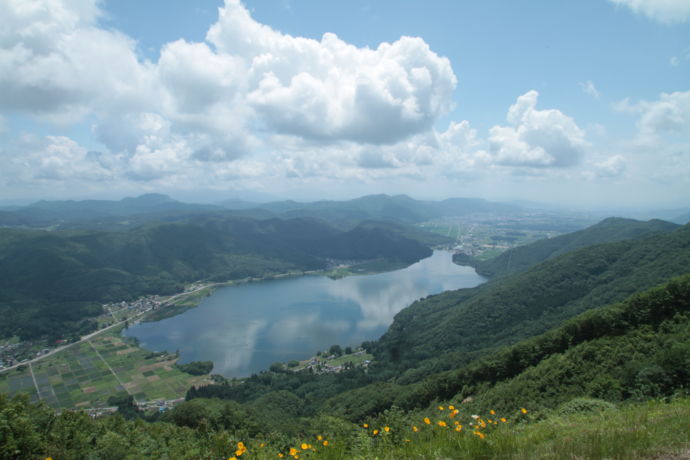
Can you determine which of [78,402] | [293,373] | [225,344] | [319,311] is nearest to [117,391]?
[78,402]

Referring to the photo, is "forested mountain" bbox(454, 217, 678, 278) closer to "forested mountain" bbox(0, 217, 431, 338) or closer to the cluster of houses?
"forested mountain" bbox(0, 217, 431, 338)

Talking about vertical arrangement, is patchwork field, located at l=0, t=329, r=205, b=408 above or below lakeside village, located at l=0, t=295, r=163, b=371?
above

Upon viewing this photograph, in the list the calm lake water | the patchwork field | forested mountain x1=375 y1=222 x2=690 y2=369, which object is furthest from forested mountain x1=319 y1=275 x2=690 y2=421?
the calm lake water

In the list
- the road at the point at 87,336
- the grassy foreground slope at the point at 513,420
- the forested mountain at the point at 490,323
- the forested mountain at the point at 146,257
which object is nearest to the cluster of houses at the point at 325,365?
the forested mountain at the point at 490,323

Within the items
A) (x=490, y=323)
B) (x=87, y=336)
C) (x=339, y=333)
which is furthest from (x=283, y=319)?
(x=490, y=323)

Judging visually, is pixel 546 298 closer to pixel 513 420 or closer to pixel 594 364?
pixel 594 364

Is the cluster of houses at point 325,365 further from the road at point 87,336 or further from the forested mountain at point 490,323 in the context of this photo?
the road at point 87,336

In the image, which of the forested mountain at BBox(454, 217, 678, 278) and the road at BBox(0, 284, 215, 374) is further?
the forested mountain at BBox(454, 217, 678, 278)
